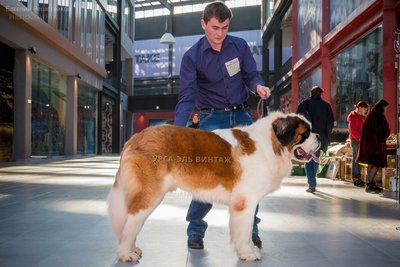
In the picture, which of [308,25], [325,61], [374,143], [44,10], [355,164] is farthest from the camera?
[308,25]

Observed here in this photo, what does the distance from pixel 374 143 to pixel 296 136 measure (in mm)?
5272

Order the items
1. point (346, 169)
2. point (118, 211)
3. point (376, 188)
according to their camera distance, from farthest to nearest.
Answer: point (346, 169) → point (376, 188) → point (118, 211)

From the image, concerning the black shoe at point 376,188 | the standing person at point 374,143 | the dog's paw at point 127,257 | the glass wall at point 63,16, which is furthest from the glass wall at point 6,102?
the dog's paw at point 127,257

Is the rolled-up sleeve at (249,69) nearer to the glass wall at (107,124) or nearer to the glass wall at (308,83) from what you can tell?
the glass wall at (308,83)

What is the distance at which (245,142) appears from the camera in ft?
10.6

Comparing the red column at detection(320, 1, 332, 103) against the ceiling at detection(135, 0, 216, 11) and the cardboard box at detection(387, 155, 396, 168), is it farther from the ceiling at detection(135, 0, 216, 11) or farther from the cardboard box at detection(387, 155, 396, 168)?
the ceiling at detection(135, 0, 216, 11)

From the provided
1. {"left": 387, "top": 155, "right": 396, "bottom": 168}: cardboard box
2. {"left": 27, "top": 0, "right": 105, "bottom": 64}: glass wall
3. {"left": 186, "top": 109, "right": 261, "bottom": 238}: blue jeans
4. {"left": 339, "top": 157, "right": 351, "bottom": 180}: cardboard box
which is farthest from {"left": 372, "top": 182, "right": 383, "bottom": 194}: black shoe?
{"left": 27, "top": 0, "right": 105, "bottom": 64}: glass wall

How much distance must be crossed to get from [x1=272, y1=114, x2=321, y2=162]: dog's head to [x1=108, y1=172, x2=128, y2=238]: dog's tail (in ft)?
4.16

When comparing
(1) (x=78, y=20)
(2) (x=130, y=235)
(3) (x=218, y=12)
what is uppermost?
(1) (x=78, y=20)

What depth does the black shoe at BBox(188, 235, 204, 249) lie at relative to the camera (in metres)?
3.56

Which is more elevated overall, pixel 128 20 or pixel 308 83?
pixel 128 20

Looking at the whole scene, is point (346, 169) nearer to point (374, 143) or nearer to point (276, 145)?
point (374, 143)

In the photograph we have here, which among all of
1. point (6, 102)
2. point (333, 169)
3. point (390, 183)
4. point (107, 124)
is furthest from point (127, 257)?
point (107, 124)

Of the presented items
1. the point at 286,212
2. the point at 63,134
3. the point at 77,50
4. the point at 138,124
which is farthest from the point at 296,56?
the point at 138,124
